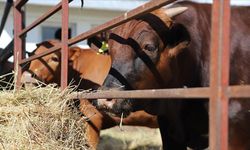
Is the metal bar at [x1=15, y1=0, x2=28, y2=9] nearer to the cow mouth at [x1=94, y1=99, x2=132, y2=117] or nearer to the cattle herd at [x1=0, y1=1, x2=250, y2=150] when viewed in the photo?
the cattle herd at [x1=0, y1=1, x2=250, y2=150]

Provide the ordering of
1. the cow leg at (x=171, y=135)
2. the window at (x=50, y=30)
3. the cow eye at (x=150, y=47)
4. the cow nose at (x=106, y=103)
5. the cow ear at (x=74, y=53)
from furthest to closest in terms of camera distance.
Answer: the window at (x=50, y=30) < the cow ear at (x=74, y=53) < the cow leg at (x=171, y=135) < the cow eye at (x=150, y=47) < the cow nose at (x=106, y=103)

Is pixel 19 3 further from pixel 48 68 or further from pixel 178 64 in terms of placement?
pixel 178 64

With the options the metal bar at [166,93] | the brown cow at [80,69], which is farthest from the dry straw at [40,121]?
the brown cow at [80,69]

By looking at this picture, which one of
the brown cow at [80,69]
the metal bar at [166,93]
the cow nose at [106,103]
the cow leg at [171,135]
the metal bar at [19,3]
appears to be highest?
the metal bar at [19,3]

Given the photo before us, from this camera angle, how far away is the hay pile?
10.5 feet

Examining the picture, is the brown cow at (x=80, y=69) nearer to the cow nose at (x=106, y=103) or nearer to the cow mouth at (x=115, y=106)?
the cow mouth at (x=115, y=106)

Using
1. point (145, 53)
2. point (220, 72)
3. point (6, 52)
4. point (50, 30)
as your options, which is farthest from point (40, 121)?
point (50, 30)

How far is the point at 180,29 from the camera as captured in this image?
362 centimetres

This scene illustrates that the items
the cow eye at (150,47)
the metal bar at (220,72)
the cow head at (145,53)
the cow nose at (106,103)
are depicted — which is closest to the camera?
the metal bar at (220,72)

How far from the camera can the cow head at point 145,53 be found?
10.9ft

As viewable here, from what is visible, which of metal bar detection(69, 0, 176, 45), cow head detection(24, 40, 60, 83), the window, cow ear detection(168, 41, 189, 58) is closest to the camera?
metal bar detection(69, 0, 176, 45)

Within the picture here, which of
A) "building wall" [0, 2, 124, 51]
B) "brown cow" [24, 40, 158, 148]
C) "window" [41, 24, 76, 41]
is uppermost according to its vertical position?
"building wall" [0, 2, 124, 51]

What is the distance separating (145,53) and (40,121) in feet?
2.70

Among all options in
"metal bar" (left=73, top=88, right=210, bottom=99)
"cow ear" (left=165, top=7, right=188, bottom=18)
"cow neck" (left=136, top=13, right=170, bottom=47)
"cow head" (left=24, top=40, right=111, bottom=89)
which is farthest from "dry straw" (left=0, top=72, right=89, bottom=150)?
"cow head" (left=24, top=40, right=111, bottom=89)
